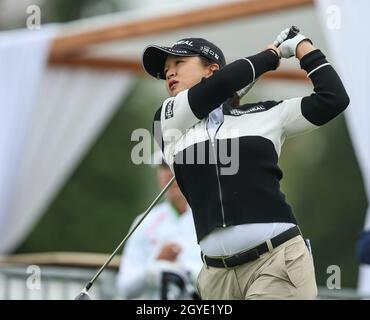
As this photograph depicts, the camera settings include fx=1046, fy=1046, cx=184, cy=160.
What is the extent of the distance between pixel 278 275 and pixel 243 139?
0.52 m

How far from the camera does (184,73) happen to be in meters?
4.19

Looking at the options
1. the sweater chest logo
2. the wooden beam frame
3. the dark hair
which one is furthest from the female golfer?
the wooden beam frame

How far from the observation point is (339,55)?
6703 mm

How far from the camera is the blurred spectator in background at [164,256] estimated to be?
600 cm

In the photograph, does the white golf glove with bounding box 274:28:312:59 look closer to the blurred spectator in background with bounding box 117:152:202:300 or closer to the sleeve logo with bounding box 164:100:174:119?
the sleeve logo with bounding box 164:100:174:119

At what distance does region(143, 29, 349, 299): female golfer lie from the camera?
12.7ft

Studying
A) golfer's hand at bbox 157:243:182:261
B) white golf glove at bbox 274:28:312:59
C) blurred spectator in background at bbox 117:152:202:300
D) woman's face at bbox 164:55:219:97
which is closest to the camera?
white golf glove at bbox 274:28:312:59

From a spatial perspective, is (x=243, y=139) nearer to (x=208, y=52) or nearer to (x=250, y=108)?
(x=250, y=108)

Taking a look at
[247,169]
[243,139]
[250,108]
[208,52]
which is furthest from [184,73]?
[247,169]

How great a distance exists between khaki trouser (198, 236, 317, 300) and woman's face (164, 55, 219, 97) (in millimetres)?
755

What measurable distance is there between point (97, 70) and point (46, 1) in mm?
13932

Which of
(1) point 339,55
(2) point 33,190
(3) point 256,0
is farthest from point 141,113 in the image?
(1) point 339,55

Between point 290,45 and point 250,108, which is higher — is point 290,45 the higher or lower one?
the higher one
